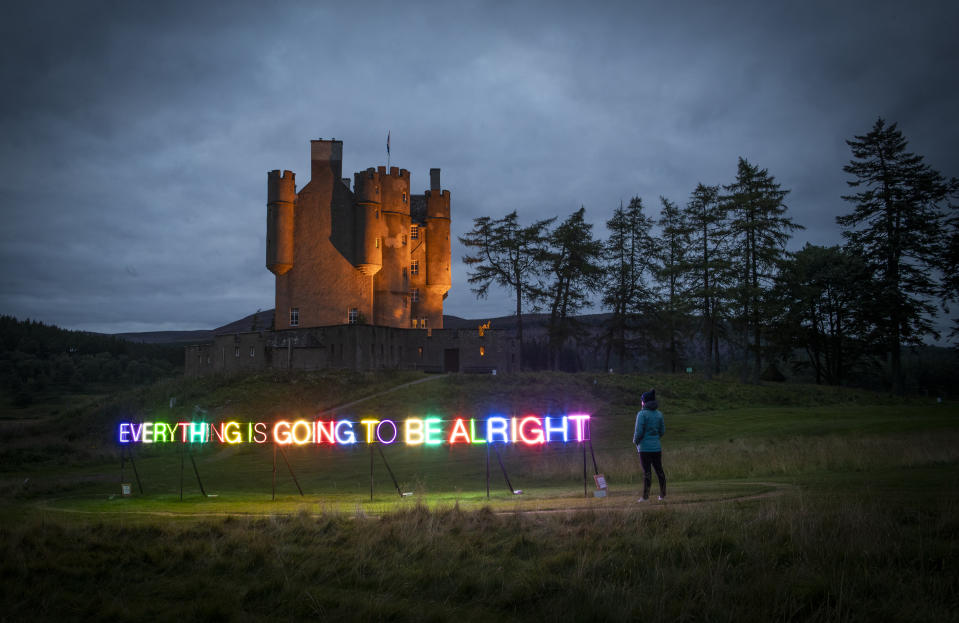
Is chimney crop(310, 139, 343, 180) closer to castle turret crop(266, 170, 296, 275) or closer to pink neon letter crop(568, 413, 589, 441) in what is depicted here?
castle turret crop(266, 170, 296, 275)

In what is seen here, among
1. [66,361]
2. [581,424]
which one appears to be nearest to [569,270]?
[581,424]

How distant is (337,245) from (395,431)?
4386 cm

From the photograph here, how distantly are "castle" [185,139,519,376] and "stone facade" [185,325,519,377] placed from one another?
0.31ft

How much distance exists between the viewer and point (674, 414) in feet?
130

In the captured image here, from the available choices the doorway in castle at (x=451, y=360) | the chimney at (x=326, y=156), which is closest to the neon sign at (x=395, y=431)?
the doorway in castle at (x=451, y=360)

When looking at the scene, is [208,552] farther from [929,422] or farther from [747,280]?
[747,280]

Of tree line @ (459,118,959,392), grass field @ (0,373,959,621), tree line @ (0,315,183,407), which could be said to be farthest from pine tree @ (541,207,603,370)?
tree line @ (0,315,183,407)

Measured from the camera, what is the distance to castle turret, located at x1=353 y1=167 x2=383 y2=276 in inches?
2370

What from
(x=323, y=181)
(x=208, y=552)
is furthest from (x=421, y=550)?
(x=323, y=181)

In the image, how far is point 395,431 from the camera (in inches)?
760

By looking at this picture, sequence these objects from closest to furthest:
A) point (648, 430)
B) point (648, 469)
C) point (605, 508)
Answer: point (605, 508), point (648, 469), point (648, 430)

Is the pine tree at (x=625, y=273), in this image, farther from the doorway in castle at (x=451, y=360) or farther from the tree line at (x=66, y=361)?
the tree line at (x=66, y=361)

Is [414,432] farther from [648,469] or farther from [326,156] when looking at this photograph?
[326,156]

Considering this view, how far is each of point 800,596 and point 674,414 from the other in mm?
32351
